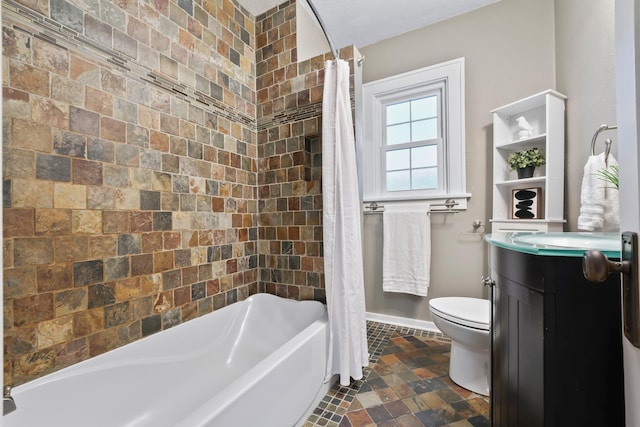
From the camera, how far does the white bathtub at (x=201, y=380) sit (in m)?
1.07

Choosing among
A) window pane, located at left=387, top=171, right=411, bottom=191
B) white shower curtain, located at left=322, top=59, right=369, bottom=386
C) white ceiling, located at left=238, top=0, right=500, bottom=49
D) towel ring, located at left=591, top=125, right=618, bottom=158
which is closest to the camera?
towel ring, located at left=591, top=125, right=618, bottom=158

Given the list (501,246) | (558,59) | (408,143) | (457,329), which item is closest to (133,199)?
(501,246)

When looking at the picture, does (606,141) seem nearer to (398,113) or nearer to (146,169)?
(398,113)

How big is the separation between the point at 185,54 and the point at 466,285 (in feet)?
8.17

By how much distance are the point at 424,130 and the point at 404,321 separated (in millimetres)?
1649

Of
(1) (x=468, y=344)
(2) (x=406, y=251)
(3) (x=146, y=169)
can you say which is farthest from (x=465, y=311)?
Result: (3) (x=146, y=169)

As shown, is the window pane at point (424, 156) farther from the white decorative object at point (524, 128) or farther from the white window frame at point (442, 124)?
the white decorative object at point (524, 128)

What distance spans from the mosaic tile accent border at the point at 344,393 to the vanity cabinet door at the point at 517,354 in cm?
74

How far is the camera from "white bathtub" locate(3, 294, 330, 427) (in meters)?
1.07

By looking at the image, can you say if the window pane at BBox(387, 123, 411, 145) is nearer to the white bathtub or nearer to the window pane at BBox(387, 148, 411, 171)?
the window pane at BBox(387, 148, 411, 171)

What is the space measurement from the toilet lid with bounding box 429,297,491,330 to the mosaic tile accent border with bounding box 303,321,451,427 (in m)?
0.52

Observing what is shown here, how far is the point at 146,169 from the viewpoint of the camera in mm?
1482

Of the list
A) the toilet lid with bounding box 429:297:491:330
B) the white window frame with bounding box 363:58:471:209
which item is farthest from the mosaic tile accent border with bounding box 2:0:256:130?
the toilet lid with bounding box 429:297:491:330

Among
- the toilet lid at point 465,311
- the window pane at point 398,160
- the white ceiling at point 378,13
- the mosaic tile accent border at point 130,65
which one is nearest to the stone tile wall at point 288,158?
the mosaic tile accent border at point 130,65
